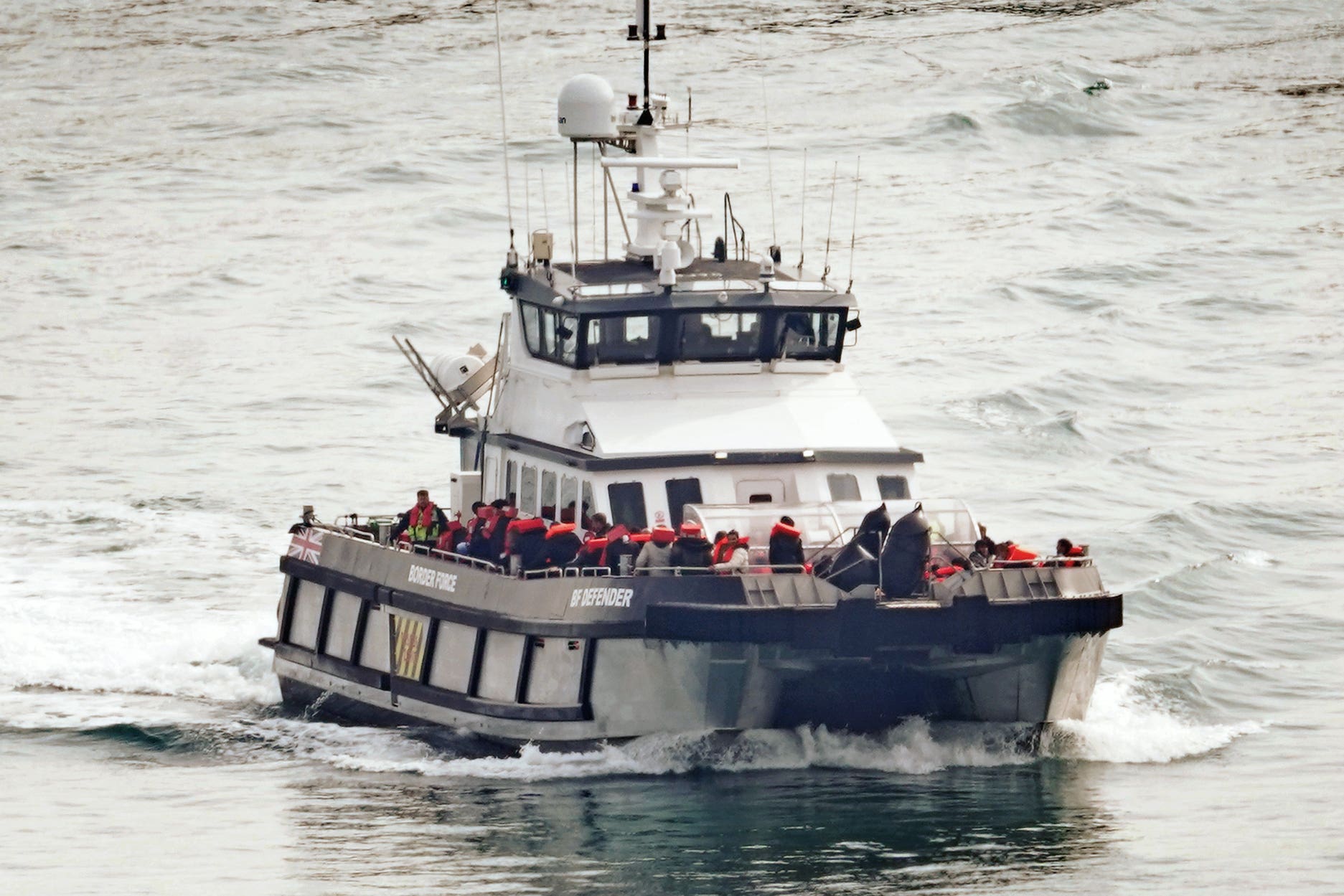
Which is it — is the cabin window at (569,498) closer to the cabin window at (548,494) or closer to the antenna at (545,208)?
the cabin window at (548,494)

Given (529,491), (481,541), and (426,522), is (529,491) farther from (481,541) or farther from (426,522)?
(481,541)

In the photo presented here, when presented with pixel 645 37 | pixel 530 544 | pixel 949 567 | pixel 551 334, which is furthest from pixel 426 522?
pixel 949 567

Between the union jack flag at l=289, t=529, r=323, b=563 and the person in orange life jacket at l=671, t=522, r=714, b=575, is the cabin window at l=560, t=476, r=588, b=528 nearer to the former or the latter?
the person in orange life jacket at l=671, t=522, r=714, b=575

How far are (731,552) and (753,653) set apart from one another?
114cm

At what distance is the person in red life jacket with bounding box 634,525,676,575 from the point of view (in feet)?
70.5

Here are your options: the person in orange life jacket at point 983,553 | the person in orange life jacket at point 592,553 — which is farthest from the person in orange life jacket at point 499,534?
the person in orange life jacket at point 983,553

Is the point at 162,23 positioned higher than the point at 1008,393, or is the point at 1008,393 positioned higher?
the point at 162,23

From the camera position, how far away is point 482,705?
22.8 meters

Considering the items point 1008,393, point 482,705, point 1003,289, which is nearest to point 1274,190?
point 1003,289

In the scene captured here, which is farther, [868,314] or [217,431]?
[868,314]

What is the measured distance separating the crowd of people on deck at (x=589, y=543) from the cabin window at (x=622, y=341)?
1.57m

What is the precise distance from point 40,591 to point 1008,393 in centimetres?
1517

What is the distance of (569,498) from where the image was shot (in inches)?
945

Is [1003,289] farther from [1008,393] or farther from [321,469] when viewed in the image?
[321,469]
